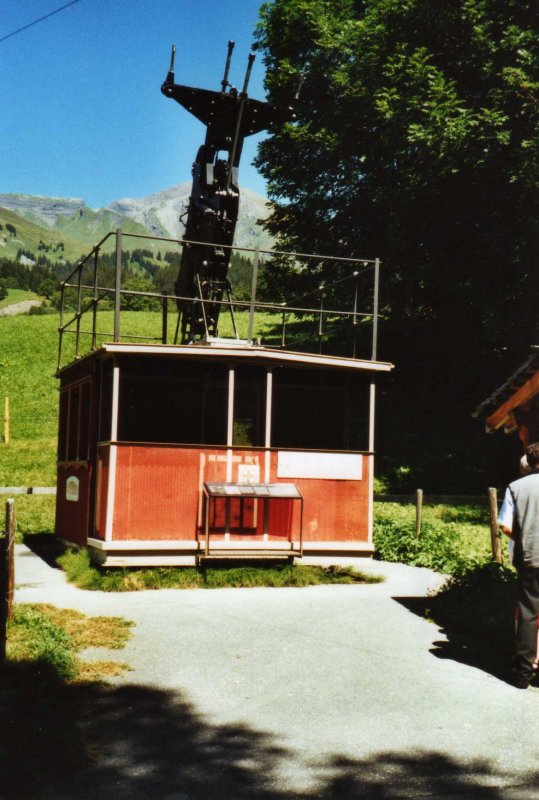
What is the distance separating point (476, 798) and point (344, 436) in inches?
394

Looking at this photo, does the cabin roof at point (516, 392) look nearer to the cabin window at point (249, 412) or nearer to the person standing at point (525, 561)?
the person standing at point (525, 561)

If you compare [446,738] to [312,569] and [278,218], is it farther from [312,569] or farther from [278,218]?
[278,218]

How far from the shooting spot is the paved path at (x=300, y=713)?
471cm

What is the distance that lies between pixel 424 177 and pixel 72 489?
1251 cm

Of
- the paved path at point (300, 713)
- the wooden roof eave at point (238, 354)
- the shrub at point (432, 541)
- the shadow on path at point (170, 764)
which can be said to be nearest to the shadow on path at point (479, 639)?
the paved path at point (300, 713)

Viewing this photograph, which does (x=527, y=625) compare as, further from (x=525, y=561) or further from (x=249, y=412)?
(x=249, y=412)

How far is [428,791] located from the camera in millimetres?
4590

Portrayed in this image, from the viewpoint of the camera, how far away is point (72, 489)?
14125mm

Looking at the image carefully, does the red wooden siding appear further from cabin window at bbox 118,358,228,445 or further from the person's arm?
the person's arm

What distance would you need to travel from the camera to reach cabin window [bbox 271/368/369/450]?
45.9 feet

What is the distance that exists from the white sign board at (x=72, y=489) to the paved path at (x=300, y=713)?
160 inches

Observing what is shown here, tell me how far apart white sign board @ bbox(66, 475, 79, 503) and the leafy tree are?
11.1 metres

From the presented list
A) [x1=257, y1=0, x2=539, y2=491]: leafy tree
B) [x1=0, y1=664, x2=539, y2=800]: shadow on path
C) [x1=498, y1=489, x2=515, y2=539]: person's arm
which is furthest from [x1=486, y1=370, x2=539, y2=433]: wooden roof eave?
[x1=257, y1=0, x2=539, y2=491]: leafy tree

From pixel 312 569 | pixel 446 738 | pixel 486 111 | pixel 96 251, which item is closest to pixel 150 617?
pixel 312 569
